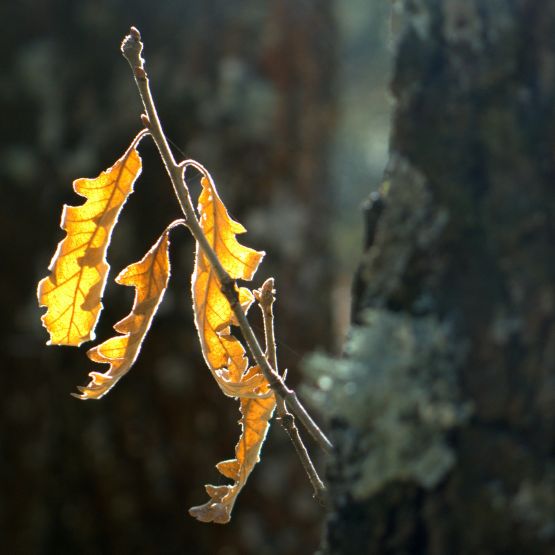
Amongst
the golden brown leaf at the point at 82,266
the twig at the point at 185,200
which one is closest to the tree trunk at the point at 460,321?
the twig at the point at 185,200

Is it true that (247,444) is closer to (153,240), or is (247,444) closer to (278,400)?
(278,400)

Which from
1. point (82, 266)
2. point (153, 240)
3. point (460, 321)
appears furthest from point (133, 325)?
point (153, 240)

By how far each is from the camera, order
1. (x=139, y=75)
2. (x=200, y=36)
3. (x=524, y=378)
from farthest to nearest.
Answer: (x=200, y=36) < (x=139, y=75) < (x=524, y=378)

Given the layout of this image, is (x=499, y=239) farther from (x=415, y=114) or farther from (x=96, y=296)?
(x=96, y=296)

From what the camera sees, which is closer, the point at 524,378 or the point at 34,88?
the point at 524,378

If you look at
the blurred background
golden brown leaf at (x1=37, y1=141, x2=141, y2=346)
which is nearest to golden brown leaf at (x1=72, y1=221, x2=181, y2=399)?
golden brown leaf at (x1=37, y1=141, x2=141, y2=346)

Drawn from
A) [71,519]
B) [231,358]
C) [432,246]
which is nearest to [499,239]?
[432,246]

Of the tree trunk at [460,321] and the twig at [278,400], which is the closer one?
the tree trunk at [460,321]

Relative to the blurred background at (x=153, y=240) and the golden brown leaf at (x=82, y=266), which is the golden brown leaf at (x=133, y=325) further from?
the blurred background at (x=153, y=240)
